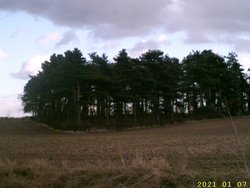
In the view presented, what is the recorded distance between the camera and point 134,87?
223 feet

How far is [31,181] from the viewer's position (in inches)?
435

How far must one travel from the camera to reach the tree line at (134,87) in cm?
6103

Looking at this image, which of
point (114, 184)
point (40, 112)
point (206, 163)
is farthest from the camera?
point (40, 112)

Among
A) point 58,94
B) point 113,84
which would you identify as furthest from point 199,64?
point 58,94

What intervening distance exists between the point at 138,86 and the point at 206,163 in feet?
177

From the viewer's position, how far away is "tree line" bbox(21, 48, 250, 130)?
200 ft

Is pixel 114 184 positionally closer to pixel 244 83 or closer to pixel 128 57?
pixel 128 57

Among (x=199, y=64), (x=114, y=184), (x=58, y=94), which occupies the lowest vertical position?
(x=114, y=184)
